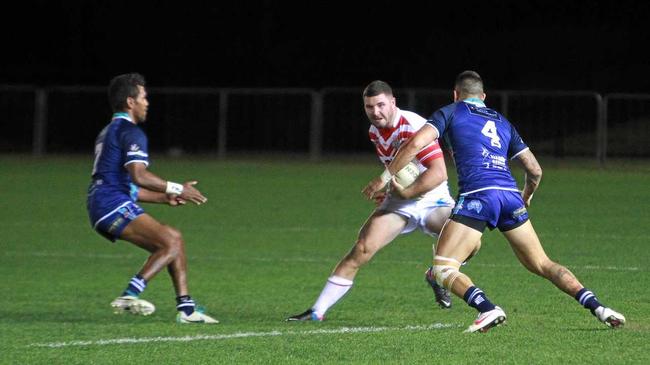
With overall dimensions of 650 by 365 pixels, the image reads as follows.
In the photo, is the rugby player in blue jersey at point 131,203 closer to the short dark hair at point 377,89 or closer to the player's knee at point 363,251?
the player's knee at point 363,251

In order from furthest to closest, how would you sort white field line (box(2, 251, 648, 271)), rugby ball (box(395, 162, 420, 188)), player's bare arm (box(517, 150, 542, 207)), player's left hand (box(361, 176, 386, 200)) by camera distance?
white field line (box(2, 251, 648, 271)) < rugby ball (box(395, 162, 420, 188)) < player's bare arm (box(517, 150, 542, 207)) < player's left hand (box(361, 176, 386, 200))

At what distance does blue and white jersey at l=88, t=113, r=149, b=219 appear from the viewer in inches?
420

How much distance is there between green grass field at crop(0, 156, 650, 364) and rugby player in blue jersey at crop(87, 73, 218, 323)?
241mm

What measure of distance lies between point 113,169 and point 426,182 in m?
2.46

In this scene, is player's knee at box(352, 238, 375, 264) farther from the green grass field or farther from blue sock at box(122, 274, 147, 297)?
blue sock at box(122, 274, 147, 297)

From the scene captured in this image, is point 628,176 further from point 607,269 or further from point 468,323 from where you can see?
point 468,323

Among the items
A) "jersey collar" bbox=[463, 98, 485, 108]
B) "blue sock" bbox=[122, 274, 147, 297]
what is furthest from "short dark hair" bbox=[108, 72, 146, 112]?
"jersey collar" bbox=[463, 98, 485, 108]

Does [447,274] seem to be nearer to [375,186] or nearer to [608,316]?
Answer: [375,186]

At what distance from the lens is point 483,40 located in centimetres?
4178

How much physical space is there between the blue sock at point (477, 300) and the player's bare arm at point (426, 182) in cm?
140

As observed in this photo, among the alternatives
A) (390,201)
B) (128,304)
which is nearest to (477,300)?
(390,201)

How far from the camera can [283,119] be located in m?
36.6

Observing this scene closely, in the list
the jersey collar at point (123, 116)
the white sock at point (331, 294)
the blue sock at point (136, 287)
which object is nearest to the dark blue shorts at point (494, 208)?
the white sock at point (331, 294)

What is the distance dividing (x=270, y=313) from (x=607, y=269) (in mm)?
4567
